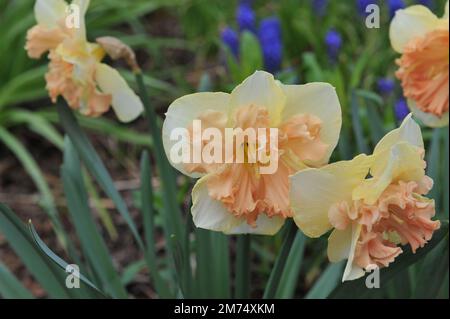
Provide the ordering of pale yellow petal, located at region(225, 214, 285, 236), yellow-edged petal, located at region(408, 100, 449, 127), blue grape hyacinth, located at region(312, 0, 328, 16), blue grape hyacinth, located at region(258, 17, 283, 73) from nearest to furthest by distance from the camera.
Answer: pale yellow petal, located at region(225, 214, 285, 236)
yellow-edged petal, located at region(408, 100, 449, 127)
blue grape hyacinth, located at region(258, 17, 283, 73)
blue grape hyacinth, located at region(312, 0, 328, 16)

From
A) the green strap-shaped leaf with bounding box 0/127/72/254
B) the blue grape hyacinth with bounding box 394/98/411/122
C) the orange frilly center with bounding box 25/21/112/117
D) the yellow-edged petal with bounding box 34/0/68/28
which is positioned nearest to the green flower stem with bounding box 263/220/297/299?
the orange frilly center with bounding box 25/21/112/117

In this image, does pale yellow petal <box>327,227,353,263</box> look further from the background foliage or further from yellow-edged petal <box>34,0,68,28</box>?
yellow-edged petal <box>34,0,68,28</box>

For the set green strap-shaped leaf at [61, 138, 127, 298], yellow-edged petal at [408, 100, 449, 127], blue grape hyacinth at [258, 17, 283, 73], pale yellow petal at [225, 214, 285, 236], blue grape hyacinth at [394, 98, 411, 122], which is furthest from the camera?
blue grape hyacinth at [258, 17, 283, 73]

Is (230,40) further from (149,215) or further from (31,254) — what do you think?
(31,254)

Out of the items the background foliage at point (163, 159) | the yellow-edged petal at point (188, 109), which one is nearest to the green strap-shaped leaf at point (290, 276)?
the background foliage at point (163, 159)

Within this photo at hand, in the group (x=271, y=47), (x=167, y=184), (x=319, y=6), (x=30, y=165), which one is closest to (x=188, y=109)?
(x=167, y=184)

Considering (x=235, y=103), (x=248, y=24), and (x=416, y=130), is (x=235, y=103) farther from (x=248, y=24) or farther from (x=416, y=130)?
(x=248, y=24)

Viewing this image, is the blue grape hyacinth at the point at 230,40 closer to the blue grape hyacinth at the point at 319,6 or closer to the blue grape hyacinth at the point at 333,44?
the blue grape hyacinth at the point at 333,44
